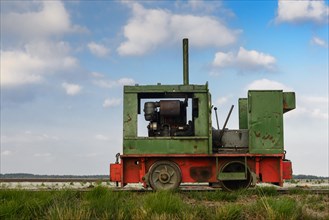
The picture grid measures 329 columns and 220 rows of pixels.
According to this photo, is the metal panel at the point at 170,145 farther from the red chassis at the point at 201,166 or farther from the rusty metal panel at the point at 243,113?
the rusty metal panel at the point at 243,113

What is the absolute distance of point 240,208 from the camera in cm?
889

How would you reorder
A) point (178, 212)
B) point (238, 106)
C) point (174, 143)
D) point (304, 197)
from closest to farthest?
point (178, 212) → point (304, 197) → point (174, 143) → point (238, 106)

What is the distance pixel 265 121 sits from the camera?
13797 millimetres

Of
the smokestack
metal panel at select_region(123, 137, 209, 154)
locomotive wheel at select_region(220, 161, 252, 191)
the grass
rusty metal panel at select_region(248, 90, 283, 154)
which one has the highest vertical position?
the smokestack

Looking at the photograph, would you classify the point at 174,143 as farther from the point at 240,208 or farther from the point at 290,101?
the point at 240,208

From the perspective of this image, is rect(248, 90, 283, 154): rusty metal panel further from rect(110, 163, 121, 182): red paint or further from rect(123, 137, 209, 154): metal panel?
rect(110, 163, 121, 182): red paint

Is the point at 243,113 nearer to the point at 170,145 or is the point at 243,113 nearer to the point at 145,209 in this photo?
the point at 170,145

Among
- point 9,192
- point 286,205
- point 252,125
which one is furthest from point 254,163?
point 9,192

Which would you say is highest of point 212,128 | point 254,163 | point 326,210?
point 212,128

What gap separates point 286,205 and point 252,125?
5131 millimetres

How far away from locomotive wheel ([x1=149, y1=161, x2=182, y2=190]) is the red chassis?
4.9 inches

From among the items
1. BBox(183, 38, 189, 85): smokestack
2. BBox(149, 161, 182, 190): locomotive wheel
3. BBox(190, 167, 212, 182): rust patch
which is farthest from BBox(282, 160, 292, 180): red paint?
BBox(183, 38, 189, 85): smokestack

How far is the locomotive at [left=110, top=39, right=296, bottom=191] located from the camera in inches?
529

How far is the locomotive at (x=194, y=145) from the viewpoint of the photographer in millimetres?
13438
